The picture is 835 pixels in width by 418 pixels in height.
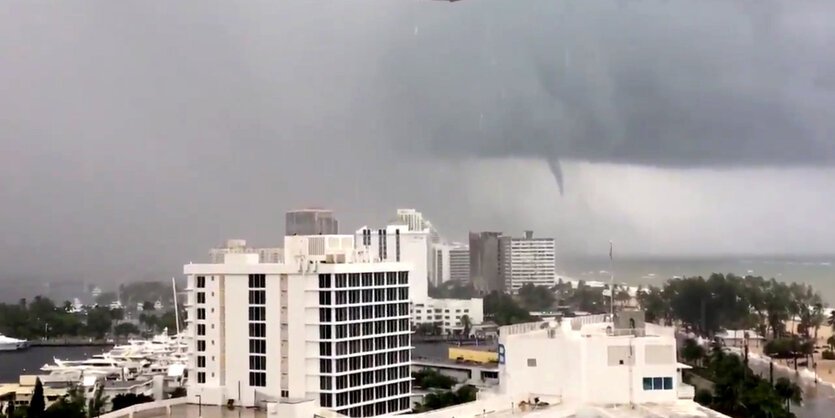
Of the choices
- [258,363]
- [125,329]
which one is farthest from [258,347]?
[125,329]

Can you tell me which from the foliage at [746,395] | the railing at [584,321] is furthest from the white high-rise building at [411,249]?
the railing at [584,321]

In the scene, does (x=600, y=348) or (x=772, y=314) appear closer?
(x=600, y=348)

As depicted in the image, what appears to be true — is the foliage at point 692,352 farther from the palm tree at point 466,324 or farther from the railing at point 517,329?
the palm tree at point 466,324

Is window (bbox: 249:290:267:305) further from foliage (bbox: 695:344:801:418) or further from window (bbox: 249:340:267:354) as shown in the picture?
foliage (bbox: 695:344:801:418)

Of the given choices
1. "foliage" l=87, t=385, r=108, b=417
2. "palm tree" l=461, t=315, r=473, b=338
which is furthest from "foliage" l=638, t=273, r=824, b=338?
"palm tree" l=461, t=315, r=473, b=338

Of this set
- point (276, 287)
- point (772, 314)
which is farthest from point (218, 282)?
point (772, 314)

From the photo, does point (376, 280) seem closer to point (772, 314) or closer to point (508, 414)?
point (508, 414)
